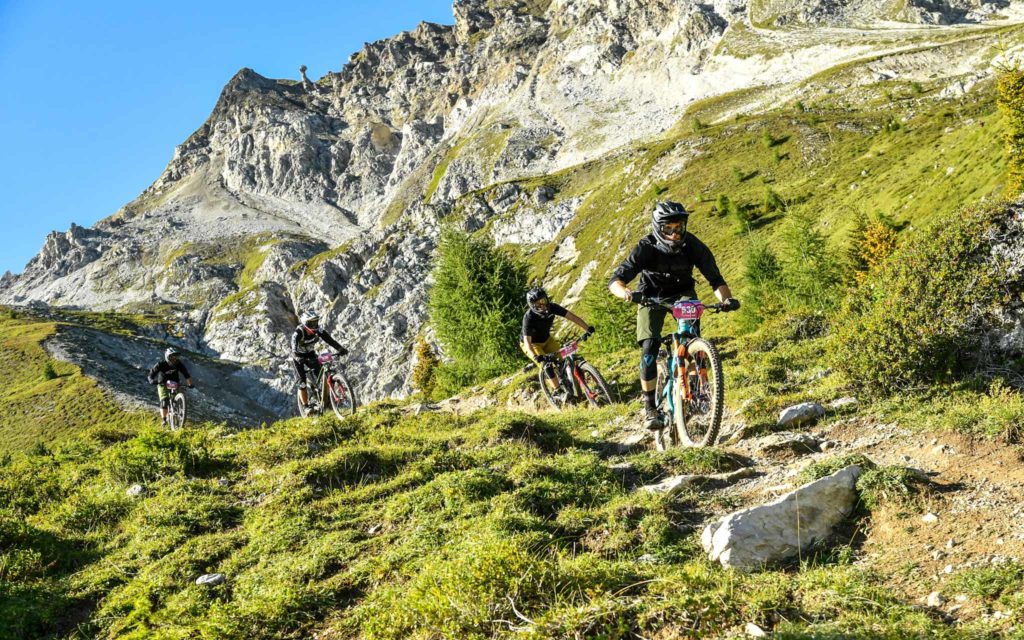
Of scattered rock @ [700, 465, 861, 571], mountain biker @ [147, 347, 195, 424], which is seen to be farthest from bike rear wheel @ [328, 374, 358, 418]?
scattered rock @ [700, 465, 861, 571]

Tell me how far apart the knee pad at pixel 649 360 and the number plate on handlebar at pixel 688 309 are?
0.98 m

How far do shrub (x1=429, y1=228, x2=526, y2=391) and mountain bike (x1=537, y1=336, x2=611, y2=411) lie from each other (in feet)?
62.9

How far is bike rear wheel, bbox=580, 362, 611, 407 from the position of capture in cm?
1444

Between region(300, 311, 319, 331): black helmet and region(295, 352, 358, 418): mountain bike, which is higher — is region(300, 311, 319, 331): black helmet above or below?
above

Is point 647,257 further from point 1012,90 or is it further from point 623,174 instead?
point 623,174

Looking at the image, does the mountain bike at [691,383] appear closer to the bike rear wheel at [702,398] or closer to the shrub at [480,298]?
the bike rear wheel at [702,398]

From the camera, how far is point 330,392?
18.5 m

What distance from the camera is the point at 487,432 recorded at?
10641mm

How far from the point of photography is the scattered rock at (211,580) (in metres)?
6.65

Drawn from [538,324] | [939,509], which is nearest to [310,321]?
[538,324]

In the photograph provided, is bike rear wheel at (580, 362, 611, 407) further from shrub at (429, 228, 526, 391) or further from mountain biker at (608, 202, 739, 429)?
shrub at (429, 228, 526, 391)

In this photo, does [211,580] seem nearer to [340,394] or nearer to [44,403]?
[340,394]

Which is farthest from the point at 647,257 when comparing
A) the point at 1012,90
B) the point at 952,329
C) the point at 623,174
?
the point at 623,174

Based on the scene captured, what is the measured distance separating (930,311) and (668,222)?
3.92 metres
